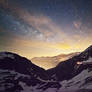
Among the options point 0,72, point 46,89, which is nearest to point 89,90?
point 46,89

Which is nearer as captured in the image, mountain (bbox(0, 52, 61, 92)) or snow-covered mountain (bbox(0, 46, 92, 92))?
snow-covered mountain (bbox(0, 46, 92, 92))

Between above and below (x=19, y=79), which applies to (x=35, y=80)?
below

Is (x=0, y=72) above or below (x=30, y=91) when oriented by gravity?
above

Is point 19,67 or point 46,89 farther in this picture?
point 19,67

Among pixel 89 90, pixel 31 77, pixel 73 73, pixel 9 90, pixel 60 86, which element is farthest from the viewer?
pixel 73 73

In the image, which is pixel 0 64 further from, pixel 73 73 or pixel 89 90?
pixel 89 90

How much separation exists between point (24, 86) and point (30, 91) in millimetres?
9208

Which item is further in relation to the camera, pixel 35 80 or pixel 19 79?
pixel 35 80

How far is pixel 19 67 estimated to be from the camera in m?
194

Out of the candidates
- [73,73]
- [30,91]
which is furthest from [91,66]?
[30,91]

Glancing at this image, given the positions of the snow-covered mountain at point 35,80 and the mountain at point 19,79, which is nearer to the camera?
the snow-covered mountain at point 35,80

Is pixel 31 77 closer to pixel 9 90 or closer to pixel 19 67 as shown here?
pixel 19 67

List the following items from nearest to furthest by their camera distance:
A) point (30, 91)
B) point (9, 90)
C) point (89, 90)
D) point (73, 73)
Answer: point (89, 90) → point (9, 90) → point (30, 91) → point (73, 73)

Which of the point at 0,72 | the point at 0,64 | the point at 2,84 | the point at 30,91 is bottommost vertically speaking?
the point at 30,91
